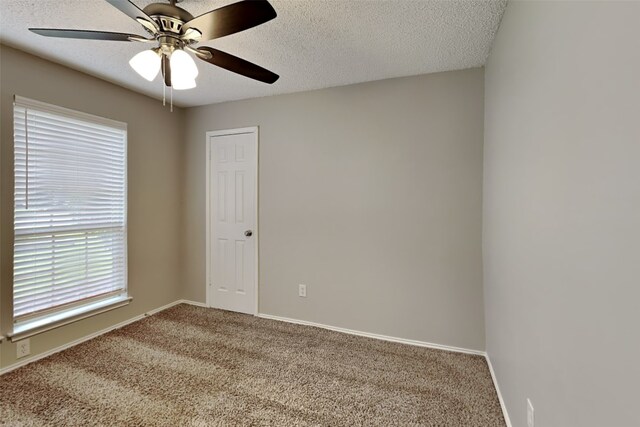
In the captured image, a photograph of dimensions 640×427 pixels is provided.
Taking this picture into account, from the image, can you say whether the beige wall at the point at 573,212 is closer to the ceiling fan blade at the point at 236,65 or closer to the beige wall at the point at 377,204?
the beige wall at the point at 377,204

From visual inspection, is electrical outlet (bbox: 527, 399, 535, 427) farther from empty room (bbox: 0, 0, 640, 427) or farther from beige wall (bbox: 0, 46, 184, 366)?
beige wall (bbox: 0, 46, 184, 366)

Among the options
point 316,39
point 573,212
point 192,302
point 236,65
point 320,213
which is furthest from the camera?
point 192,302

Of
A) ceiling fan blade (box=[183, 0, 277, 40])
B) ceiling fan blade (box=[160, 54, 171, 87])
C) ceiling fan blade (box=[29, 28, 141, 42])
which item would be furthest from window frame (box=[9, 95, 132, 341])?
ceiling fan blade (box=[183, 0, 277, 40])

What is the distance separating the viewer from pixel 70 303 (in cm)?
261

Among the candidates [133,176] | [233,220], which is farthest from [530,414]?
[133,176]

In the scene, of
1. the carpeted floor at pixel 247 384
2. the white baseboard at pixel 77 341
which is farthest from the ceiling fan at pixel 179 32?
the white baseboard at pixel 77 341

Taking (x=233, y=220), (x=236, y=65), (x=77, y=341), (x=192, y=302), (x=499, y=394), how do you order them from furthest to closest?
(x=192, y=302) → (x=233, y=220) → (x=77, y=341) → (x=499, y=394) → (x=236, y=65)

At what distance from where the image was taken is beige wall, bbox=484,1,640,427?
0.66m

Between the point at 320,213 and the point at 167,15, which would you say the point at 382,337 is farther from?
the point at 167,15

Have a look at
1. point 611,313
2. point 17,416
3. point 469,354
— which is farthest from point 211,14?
point 469,354

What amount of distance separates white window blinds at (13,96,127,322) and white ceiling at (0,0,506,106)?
0.58 meters

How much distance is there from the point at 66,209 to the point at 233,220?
5.00 feet

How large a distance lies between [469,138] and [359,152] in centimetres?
98

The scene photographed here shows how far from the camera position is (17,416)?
175 centimetres
